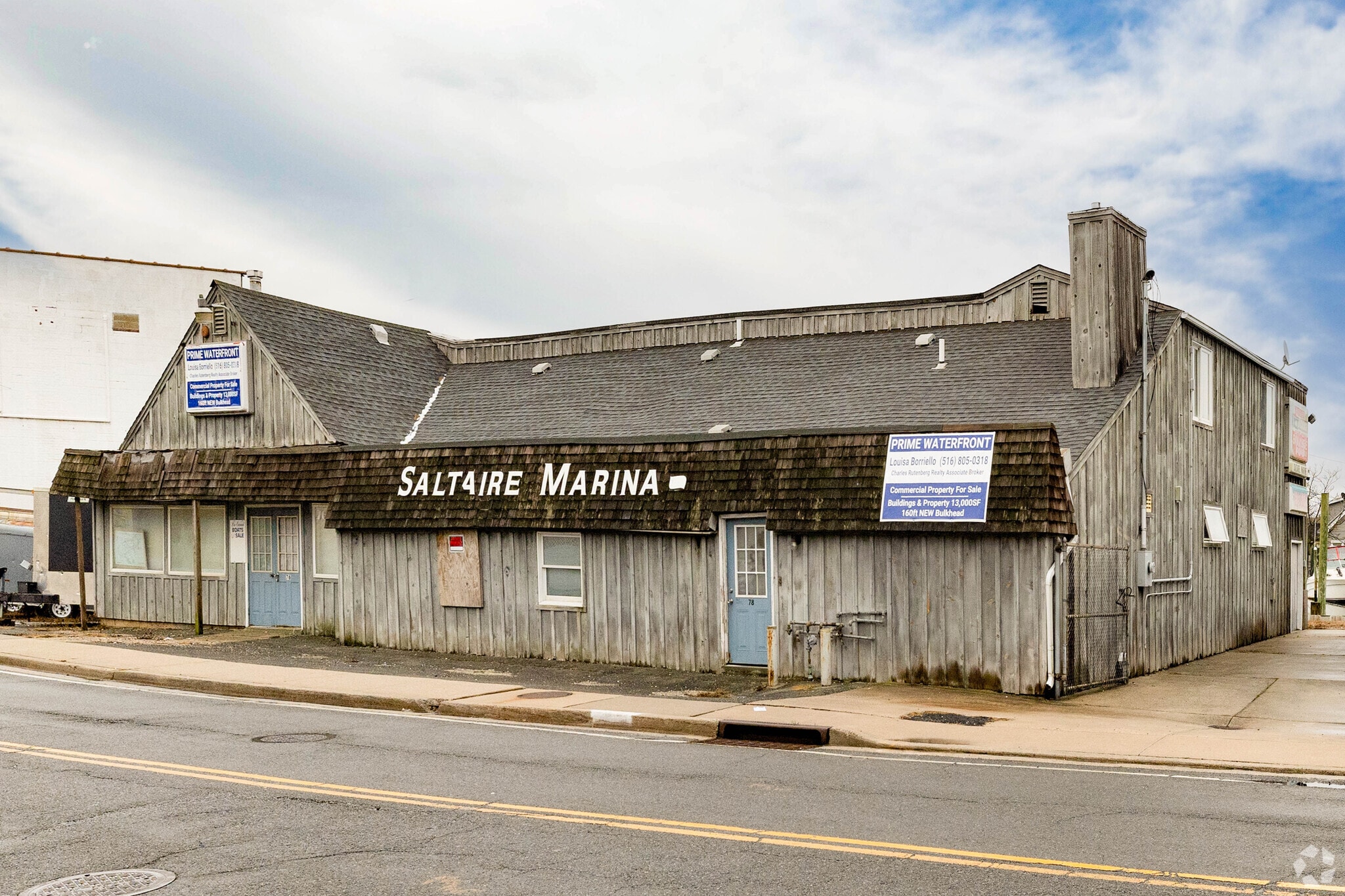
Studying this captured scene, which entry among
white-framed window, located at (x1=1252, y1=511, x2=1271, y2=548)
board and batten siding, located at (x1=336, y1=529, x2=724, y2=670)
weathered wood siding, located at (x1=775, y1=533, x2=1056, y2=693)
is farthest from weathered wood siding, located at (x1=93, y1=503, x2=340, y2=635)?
white-framed window, located at (x1=1252, y1=511, x2=1271, y2=548)

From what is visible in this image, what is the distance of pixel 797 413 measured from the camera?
2150 centimetres

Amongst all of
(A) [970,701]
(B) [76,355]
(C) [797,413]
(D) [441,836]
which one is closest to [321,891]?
(D) [441,836]

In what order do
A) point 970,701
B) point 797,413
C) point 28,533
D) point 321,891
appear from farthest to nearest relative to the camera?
point 28,533, point 797,413, point 970,701, point 321,891

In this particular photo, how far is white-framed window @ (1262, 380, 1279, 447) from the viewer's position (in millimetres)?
27391

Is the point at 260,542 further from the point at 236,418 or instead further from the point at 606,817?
the point at 606,817

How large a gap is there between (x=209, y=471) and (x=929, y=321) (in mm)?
14616

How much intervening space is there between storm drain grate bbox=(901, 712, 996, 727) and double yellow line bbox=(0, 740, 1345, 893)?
582cm

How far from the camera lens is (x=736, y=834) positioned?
26.9 feet

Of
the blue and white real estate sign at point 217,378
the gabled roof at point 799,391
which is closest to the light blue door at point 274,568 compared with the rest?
the blue and white real estate sign at point 217,378

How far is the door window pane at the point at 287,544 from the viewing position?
78.4 feet

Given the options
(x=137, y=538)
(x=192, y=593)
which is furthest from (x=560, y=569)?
(x=137, y=538)

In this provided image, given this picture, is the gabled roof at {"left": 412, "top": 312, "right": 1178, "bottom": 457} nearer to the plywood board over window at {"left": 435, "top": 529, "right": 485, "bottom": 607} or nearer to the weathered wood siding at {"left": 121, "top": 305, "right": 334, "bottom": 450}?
the plywood board over window at {"left": 435, "top": 529, "right": 485, "bottom": 607}

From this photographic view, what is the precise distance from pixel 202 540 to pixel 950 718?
17.2 metres

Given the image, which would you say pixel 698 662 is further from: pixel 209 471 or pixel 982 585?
pixel 209 471
